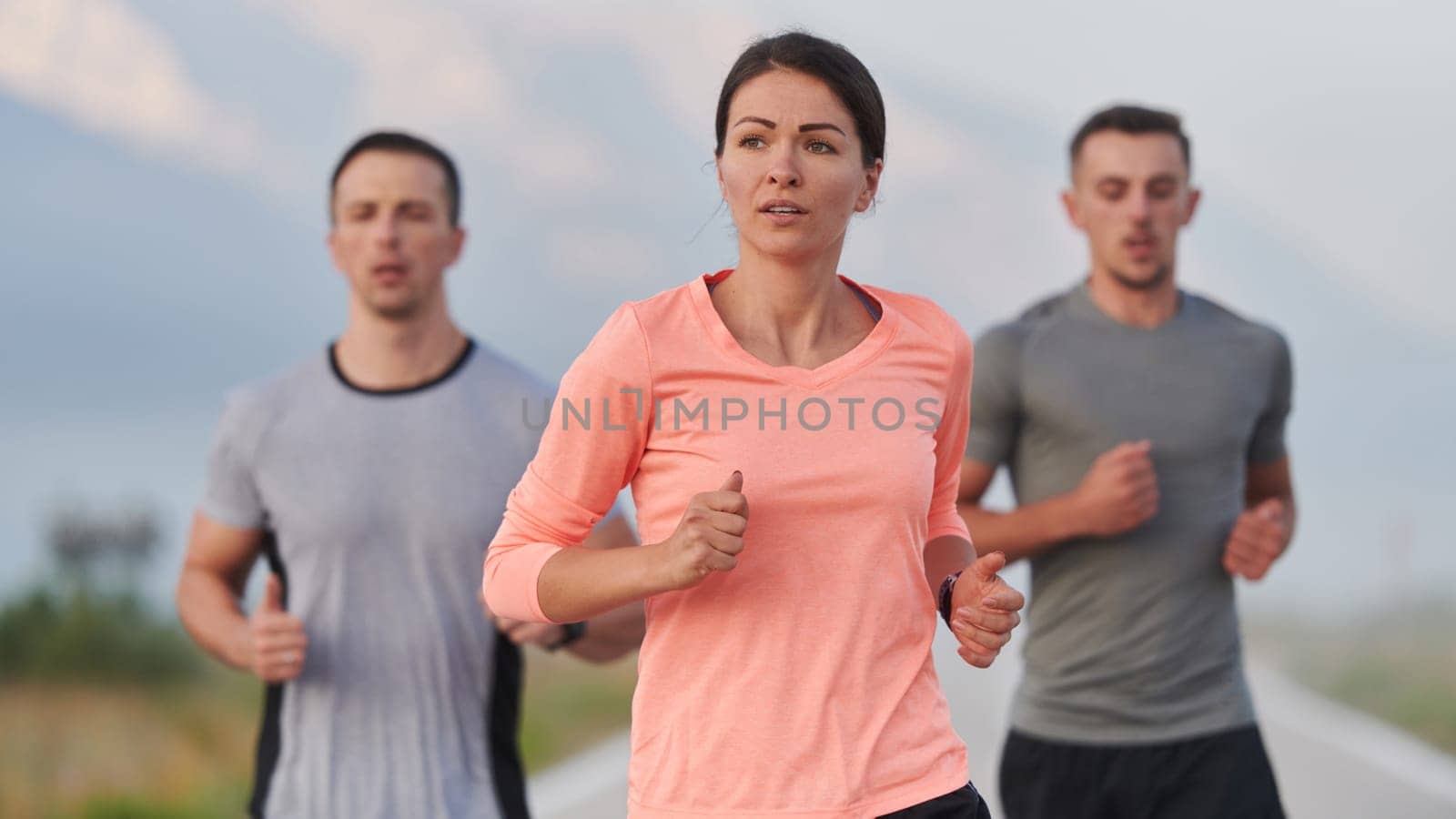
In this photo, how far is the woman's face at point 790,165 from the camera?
1.99 metres

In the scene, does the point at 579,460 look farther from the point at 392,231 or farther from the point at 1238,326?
the point at 1238,326

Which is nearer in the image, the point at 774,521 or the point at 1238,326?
the point at 774,521

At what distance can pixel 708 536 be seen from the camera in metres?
1.79

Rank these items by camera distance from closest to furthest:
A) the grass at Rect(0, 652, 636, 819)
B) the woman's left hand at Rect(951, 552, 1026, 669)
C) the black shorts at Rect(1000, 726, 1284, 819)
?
the woman's left hand at Rect(951, 552, 1026, 669) → the black shorts at Rect(1000, 726, 1284, 819) → the grass at Rect(0, 652, 636, 819)

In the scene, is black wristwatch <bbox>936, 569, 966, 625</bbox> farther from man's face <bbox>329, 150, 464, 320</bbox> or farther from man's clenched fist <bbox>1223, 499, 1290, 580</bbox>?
man's face <bbox>329, 150, 464, 320</bbox>

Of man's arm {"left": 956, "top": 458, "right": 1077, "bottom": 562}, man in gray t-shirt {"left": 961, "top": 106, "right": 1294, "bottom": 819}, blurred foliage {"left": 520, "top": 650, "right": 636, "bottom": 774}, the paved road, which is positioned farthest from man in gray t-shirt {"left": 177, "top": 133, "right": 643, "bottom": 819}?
blurred foliage {"left": 520, "top": 650, "right": 636, "bottom": 774}

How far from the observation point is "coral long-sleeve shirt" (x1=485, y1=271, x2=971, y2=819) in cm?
193

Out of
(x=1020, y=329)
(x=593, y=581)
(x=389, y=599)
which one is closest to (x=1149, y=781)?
(x=1020, y=329)

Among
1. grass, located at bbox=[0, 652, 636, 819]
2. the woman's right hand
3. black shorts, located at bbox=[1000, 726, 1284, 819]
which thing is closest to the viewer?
the woman's right hand

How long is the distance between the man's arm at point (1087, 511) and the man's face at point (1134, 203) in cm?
40

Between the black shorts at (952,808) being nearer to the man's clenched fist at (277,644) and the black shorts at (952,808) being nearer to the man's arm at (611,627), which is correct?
the man's arm at (611,627)

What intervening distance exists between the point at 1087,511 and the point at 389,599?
4.35ft

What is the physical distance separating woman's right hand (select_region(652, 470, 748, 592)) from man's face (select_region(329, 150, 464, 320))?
70.0 inches

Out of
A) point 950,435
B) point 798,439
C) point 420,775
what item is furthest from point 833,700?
point 420,775
